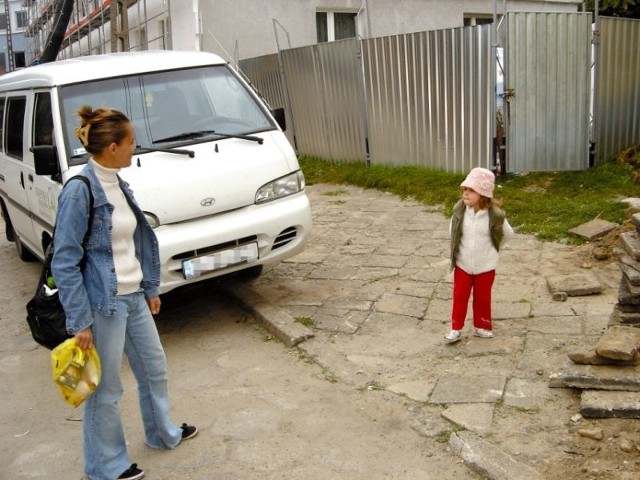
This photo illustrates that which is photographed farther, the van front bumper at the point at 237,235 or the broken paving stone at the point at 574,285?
the broken paving stone at the point at 574,285

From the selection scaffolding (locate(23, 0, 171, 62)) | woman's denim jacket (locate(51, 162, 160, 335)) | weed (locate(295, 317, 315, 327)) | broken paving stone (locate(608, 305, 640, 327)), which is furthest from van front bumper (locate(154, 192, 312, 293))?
scaffolding (locate(23, 0, 171, 62))

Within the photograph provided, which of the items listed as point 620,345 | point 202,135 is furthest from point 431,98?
point 620,345

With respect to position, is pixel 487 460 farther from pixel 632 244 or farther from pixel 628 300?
pixel 632 244

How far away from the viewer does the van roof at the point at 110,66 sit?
6176mm

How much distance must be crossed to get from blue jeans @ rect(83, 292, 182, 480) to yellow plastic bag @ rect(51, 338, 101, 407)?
0.35 feet

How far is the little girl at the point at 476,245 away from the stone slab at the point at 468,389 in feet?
2.03

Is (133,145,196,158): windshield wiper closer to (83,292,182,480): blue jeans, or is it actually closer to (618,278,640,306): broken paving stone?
(83,292,182,480): blue jeans

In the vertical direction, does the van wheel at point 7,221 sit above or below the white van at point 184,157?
below

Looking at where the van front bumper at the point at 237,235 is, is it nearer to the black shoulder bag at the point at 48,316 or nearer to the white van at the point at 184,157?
the white van at the point at 184,157

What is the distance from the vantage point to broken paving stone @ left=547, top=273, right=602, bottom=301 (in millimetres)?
5867

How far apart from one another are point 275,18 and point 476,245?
1063 cm

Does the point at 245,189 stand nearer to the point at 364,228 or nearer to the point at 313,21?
the point at 364,228

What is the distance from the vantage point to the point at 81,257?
3.46m

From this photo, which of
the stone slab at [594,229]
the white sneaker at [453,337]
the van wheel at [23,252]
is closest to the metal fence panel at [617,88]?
the stone slab at [594,229]
